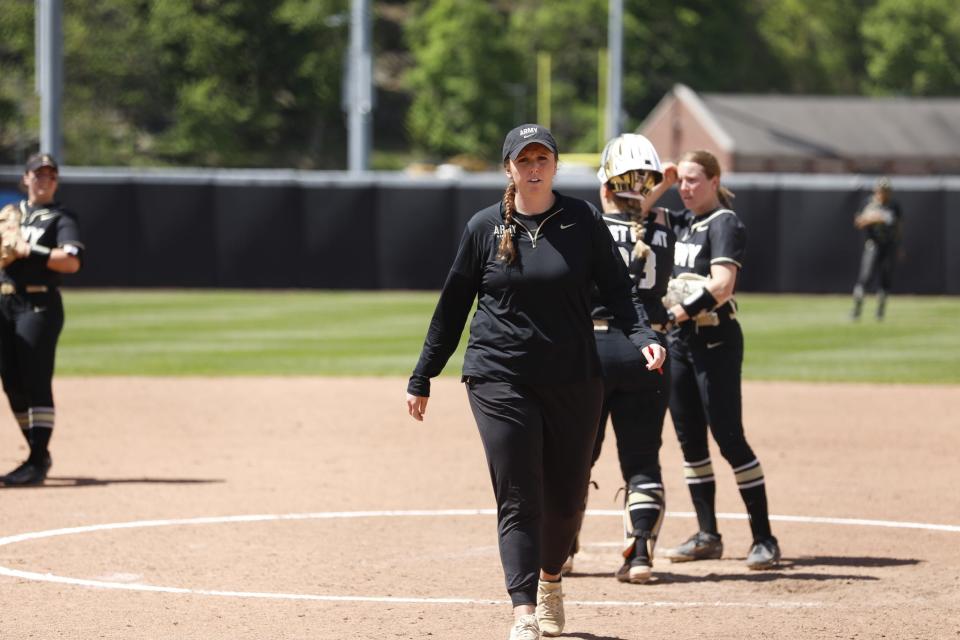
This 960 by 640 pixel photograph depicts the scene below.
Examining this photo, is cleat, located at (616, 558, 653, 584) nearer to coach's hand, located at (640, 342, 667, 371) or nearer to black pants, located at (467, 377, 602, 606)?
black pants, located at (467, 377, 602, 606)

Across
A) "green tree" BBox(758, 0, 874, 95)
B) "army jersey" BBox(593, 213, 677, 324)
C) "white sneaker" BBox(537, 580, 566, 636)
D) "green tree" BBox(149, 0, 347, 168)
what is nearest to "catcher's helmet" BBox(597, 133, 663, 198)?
"army jersey" BBox(593, 213, 677, 324)

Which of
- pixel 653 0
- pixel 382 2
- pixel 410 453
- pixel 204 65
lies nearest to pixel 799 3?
pixel 653 0

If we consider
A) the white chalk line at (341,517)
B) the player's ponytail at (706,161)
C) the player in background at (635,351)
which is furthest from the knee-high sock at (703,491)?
the player's ponytail at (706,161)

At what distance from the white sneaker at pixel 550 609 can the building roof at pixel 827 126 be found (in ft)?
188

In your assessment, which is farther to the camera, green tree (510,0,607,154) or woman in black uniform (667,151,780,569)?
green tree (510,0,607,154)

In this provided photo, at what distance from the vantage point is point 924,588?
7.25m

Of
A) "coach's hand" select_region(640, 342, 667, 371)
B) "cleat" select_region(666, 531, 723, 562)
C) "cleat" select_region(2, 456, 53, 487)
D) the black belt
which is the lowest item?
"cleat" select_region(2, 456, 53, 487)

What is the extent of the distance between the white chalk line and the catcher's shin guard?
17.1 inches

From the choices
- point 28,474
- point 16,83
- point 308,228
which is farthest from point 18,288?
point 16,83

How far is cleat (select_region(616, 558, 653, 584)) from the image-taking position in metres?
7.36

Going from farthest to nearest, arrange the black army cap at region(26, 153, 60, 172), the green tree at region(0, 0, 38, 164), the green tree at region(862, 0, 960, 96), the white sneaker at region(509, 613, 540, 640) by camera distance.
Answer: the green tree at region(862, 0, 960, 96) < the green tree at region(0, 0, 38, 164) < the black army cap at region(26, 153, 60, 172) < the white sneaker at region(509, 613, 540, 640)

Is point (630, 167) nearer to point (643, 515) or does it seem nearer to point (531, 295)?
point (531, 295)

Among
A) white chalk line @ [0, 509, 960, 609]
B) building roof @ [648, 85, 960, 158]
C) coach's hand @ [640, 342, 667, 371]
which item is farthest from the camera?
building roof @ [648, 85, 960, 158]

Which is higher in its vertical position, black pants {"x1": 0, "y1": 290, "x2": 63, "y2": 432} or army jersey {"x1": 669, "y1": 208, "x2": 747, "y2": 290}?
army jersey {"x1": 669, "y1": 208, "x2": 747, "y2": 290}
